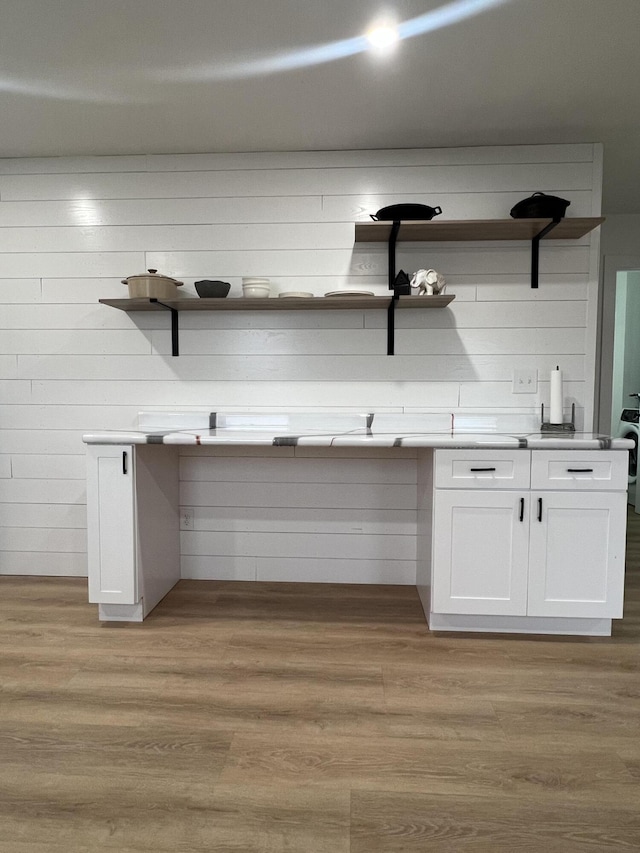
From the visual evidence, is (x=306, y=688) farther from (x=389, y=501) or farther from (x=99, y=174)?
(x=99, y=174)

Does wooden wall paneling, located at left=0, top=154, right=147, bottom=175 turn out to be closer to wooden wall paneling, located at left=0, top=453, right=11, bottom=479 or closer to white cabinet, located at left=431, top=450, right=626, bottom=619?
wooden wall paneling, located at left=0, top=453, right=11, bottom=479

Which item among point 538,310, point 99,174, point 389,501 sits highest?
point 99,174

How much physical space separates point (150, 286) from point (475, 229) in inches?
63.9

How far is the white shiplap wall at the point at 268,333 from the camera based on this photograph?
8.95 ft

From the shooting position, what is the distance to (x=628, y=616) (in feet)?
8.30

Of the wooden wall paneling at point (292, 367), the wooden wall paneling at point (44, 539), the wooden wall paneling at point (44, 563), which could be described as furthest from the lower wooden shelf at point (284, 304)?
the wooden wall paneling at point (44, 563)

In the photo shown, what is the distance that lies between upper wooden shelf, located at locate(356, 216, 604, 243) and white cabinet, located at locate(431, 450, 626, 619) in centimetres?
109

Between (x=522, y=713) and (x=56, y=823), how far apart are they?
1422 millimetres

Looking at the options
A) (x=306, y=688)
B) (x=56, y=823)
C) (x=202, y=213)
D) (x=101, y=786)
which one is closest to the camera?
(x=56, y=823)

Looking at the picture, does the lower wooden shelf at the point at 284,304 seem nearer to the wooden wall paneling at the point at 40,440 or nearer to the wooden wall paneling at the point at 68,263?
the wooden wall paneling at the point at 68,263

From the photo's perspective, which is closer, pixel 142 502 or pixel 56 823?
pixel 56 823

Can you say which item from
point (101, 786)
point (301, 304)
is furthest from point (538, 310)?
point (101, 786)

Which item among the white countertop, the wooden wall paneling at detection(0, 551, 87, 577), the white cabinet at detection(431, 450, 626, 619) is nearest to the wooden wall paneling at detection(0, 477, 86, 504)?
the wooden wall paneling at detection(0, 551, 87, 577)

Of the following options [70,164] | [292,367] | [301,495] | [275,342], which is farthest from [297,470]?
[70,164]
